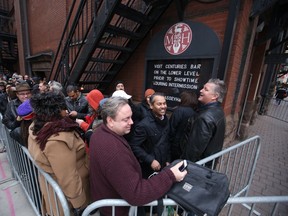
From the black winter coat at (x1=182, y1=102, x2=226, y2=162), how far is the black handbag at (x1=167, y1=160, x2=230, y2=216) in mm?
735

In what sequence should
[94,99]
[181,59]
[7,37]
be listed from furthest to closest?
[7,37]
[181,59]
[94,99]

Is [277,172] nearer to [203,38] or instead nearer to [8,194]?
[203,38]

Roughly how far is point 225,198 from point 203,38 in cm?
295

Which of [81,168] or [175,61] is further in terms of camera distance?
[175,61]

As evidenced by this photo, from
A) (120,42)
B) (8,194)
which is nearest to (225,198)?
(8,194)

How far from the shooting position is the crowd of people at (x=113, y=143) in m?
1.02

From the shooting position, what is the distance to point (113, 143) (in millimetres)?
1066

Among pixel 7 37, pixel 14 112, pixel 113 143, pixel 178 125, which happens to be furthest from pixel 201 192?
pixel 7 37

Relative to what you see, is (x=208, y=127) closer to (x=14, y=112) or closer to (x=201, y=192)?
(x=201, y=192)

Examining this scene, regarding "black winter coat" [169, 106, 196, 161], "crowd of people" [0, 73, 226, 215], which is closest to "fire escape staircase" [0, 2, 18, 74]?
"crowd of people" [0, 73, 226, 215]

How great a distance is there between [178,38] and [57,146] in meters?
3.26

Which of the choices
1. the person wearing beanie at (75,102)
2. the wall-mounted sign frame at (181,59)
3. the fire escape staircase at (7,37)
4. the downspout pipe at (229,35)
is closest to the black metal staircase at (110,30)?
the wall-mounted sign frame at (181,59)

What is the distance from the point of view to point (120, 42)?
466 centimetres

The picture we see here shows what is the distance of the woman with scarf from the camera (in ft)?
4.00
